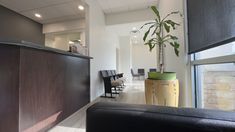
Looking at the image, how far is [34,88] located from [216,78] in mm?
2346

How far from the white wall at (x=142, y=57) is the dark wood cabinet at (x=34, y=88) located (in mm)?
10360

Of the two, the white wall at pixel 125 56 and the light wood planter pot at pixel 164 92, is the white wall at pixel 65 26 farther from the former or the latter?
the light wood planter pot at pixel 164 92

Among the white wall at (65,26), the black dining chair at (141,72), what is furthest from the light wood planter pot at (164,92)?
the black dining chair at (141,72)

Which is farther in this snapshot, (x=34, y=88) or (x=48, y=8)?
(x=48, y=8)

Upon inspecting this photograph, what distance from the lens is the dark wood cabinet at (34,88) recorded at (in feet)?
5.59

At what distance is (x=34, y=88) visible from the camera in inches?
77.8

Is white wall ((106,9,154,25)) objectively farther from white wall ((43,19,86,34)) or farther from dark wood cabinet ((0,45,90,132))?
dark wood cabinet ((0,45,90,132))

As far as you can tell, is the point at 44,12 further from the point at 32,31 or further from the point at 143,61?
the point at 143,61

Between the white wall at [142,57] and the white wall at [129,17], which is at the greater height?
the white wall at [129,17]

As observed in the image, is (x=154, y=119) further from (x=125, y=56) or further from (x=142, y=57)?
(x=142, y=57)

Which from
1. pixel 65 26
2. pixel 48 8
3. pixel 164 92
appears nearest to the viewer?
pixel 164 92

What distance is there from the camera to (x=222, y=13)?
127cm

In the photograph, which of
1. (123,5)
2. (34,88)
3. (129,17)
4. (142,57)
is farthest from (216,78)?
(142,57)

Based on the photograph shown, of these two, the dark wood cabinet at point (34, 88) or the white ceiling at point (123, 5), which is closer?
the dark wood cabinet at point (34, 88)
